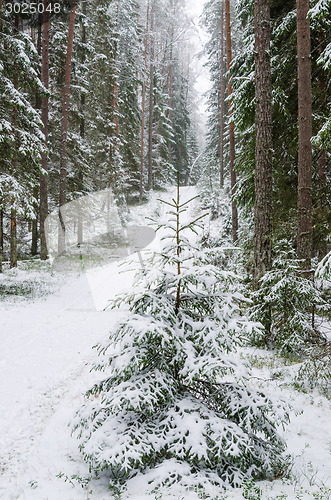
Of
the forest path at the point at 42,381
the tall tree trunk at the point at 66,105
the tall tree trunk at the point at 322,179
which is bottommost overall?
the forest path at the point at 42,381

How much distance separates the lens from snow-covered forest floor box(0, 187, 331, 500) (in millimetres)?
2951

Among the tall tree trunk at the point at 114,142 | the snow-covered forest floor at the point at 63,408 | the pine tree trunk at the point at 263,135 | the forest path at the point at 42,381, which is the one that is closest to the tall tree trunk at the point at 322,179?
the pine tree trunk at the point at 263,135

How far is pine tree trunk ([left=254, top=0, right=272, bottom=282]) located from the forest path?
3183 millimetres

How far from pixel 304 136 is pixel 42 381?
716cm

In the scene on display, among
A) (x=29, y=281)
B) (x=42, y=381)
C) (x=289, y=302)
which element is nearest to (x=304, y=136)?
(x=289, y=302)

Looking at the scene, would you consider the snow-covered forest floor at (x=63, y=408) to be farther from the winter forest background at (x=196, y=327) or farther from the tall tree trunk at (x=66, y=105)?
the tall tree trunk at (x=66, y=105)

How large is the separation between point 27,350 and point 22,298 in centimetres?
471

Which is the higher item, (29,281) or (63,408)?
(29,281)

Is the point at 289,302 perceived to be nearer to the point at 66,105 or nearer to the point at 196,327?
the point at 196,327

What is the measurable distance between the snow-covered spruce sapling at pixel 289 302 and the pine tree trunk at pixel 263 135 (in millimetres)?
383

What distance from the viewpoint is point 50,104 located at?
18.4 metres

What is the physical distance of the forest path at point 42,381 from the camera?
10.9 feet

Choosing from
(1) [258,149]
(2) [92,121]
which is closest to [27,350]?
(1) [258,149]

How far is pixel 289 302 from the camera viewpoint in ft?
20.7
